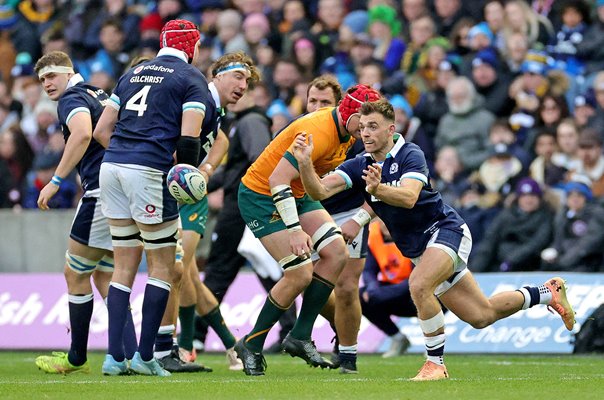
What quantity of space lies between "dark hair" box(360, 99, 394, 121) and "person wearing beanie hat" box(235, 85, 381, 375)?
36 cm

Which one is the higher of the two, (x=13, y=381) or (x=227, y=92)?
(x=227, y=92)

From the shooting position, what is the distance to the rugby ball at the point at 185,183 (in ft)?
34.0

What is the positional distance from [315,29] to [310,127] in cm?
934

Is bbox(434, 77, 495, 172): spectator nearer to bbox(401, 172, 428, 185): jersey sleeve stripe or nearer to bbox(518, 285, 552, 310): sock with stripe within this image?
bbox(518, 285, 552, 310): sock with stripe

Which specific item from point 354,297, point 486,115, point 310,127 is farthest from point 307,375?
point 486,115

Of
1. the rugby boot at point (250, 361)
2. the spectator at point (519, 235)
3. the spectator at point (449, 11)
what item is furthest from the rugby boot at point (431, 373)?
the spectator at point (449, 11)

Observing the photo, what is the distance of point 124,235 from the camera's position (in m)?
10.8

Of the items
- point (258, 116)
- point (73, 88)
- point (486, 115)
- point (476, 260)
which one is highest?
point (73, 88)

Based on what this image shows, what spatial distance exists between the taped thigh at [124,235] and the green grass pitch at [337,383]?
1038 mm

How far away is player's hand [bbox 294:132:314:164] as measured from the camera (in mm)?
10406

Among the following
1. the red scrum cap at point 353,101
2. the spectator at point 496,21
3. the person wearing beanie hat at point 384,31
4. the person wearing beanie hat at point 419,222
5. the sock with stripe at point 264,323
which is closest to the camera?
the person wearing beanie hat at point 419,222

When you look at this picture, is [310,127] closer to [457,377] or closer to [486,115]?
[457,377]

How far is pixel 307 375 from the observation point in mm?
11336

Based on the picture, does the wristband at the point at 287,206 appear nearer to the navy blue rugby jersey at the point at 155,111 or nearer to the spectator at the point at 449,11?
the navy blue rugby jersey at the point at 155,111
